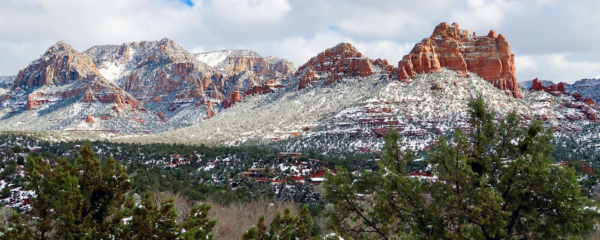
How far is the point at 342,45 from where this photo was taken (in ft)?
399

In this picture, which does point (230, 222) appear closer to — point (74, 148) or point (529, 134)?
point (529, 134)

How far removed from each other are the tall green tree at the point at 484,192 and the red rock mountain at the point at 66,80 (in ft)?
504

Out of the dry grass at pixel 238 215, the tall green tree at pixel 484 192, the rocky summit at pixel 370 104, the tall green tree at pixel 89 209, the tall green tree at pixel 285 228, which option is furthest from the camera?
the rocky summit at pixel 370 104

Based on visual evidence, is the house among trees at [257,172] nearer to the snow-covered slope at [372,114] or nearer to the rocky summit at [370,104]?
the rocky summit at [370,104]

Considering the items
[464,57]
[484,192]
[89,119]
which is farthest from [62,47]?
[484,192]

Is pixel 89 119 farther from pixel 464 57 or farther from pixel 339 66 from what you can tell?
pixel 464 57

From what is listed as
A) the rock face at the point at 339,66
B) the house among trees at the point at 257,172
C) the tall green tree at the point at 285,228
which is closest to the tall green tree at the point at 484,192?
the tall green tree at the point at 285,228

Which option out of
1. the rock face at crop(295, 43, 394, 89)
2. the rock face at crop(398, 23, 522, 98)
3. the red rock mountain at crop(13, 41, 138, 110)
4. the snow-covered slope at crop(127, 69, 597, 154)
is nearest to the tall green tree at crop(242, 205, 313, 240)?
the snow-covered slope at crop(127, 69, 597, 154)

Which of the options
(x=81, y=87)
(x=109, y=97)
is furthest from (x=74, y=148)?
(x=81, y=87)

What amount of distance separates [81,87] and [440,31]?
139650 mm

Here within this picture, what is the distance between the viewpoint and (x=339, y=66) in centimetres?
11075

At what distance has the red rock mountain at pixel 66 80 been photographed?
148 m

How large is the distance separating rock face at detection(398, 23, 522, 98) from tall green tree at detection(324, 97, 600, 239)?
3152 inches

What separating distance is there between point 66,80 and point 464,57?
6716 inches
